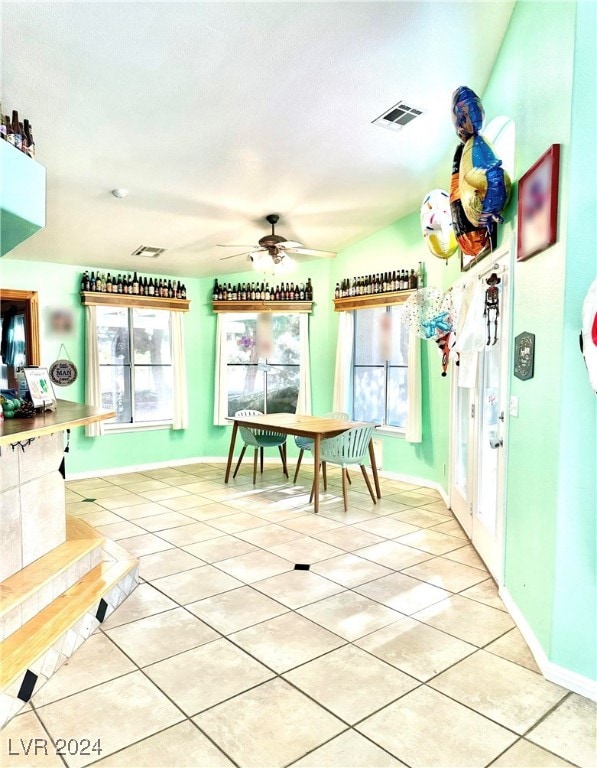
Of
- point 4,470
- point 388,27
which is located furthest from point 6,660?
point 388,27

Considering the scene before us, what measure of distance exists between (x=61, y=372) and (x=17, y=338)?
809 millimetres

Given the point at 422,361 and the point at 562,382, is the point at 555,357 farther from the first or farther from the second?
the point at 422,361

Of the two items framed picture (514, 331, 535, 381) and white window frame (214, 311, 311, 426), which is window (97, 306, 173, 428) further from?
framed picture (514, 331, 535, 381)

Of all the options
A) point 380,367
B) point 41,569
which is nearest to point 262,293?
point 380,367

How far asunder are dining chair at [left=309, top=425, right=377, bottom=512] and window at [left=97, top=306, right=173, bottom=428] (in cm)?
265

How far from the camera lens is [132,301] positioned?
20.2 ft

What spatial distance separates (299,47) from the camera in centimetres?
254

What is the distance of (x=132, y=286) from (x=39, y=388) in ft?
10.9

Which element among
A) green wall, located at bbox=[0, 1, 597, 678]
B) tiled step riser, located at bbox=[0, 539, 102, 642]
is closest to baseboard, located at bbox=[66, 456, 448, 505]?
green wall, located at bbox=[0, 1, 597, 678]

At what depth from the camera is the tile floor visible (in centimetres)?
178

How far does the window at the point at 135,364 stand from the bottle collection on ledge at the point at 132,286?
0.76ft

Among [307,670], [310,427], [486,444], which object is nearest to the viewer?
[307,670]

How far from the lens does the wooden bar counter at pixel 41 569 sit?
6.96 feet

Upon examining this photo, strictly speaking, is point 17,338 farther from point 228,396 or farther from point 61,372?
point 228,396
